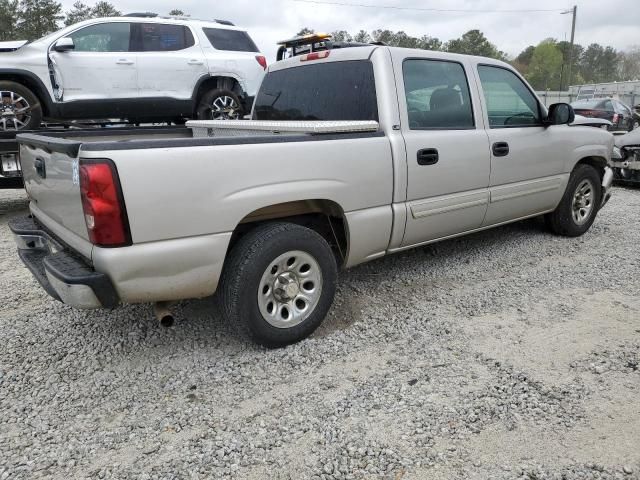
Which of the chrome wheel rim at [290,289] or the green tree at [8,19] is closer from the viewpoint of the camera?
the chrome wheel rim at [290,289]

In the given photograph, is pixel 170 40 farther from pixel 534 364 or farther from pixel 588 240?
pixel 534 364

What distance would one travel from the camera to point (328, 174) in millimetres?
3207

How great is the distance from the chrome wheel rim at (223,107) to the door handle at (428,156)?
5854 mm

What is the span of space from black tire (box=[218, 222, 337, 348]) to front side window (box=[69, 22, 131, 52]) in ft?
20.0

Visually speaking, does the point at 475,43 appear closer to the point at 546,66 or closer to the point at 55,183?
the point at 546,66

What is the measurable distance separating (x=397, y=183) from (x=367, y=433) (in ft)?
5.66

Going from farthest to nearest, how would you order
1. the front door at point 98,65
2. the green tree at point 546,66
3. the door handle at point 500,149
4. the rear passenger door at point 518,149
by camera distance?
the green tree at point 546,66
the front door at point 98,65
the rear passenger door at point 518,149
the door handle at point 500,149

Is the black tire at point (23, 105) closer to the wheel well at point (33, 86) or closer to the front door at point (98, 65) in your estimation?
the wheel well at point (33, 86)

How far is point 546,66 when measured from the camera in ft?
211

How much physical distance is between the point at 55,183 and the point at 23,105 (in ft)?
16.6

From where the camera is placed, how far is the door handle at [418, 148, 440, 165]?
12.0 feet

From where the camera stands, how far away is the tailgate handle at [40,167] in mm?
3074

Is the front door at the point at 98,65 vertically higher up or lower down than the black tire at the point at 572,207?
higher up

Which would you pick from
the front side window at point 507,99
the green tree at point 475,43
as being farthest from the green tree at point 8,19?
the green tree at point 475,43
